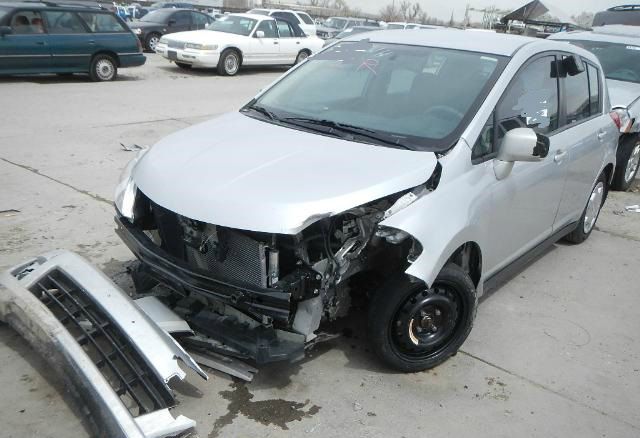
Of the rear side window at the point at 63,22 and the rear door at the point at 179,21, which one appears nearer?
the rear side window at the point at 63,22

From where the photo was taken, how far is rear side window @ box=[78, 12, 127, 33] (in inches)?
516

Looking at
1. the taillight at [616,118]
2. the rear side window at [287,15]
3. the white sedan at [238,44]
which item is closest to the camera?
the taillight at [616,118]

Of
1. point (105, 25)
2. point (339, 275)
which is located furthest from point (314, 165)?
point (105, 25)

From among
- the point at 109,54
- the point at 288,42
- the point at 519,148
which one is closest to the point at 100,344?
the point at 519,148

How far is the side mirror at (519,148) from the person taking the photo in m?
3.45

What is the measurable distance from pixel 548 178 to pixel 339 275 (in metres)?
2.00

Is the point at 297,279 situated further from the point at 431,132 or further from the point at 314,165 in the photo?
the point at 431,132

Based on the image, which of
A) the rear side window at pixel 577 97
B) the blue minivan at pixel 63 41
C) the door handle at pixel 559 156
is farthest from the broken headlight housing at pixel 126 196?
the blue minivan at pixel 63 41

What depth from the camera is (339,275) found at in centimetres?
306

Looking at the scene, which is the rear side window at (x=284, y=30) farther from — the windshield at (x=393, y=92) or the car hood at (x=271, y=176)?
the car hood at (x=271, y=176)

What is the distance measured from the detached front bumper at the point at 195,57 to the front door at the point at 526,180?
41.5 ft

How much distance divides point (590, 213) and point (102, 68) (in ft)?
37.6

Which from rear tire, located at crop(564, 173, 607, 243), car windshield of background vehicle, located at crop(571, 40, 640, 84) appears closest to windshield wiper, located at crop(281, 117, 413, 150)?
rear tire, located at crop(564, 173, 607, 243)

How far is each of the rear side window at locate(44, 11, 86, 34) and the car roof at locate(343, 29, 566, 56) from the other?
1017 centimetres
